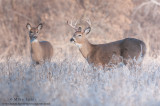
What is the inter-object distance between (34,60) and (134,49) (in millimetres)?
3210

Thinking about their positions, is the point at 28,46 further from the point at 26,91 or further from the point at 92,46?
the point at 26,91

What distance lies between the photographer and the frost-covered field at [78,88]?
461cm

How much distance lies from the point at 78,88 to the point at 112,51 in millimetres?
2921

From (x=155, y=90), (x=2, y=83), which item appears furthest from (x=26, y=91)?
(x=155, y=90)

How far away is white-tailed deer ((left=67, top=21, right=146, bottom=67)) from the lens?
769 cm

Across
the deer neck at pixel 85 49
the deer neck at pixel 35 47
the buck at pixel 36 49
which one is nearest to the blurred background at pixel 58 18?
the buck at pixel 36 49

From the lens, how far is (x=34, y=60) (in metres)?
9.45

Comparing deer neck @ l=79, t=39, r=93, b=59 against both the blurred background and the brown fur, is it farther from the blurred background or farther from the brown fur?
the blurred background

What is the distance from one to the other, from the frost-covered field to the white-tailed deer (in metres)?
1.06

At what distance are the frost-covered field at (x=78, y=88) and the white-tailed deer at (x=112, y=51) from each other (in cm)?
106

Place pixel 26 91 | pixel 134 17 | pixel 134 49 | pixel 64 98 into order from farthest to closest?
pixel 134 17 < pixel 134 49 < pixel 26 91 < pixel 64 98

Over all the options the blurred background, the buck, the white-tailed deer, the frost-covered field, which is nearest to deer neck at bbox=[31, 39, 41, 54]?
the buck

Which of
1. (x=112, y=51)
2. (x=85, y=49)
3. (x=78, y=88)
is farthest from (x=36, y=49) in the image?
(x=78, y=88)

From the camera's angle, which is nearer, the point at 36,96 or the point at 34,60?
the point at 36,96
